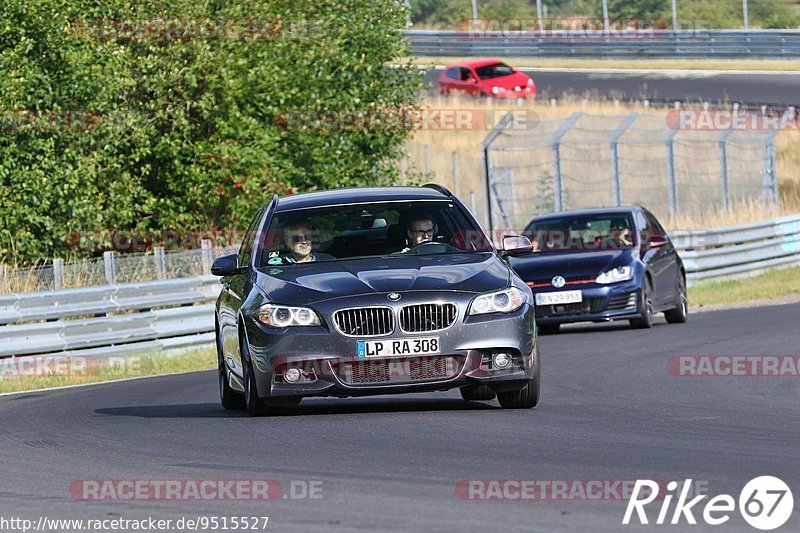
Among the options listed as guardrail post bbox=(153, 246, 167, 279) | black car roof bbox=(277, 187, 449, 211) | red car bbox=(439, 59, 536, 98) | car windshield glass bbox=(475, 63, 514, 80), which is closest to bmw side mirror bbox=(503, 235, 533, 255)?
black car roof bbox=(277, 187, 449, 211)

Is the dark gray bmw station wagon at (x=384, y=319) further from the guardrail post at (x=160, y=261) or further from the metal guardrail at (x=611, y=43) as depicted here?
the metal guardrail at (x=611, y=43)

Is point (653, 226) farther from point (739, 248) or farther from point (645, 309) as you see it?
point (739, 248)

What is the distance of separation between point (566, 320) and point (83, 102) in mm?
8714

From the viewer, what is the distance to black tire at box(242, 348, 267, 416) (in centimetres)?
1116

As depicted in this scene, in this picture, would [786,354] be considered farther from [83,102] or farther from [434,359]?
[83,102]

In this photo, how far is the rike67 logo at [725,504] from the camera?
6.53m

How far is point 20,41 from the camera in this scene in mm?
24375

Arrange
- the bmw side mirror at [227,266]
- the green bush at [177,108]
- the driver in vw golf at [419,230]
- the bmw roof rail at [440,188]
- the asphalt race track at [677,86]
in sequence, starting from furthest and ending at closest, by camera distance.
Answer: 1. the asphalt race track at [677,86]
2. the green bush at [177,108]
3. the bmw roof rail at [440,188]
4. the bmw side mirror at [227,266]
5. the driver in vw golf at [419,230]

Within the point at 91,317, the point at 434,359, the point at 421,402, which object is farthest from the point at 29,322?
the point at 434,359

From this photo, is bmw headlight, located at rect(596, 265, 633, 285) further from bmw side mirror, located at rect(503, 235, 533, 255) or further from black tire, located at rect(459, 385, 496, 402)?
black tire, located at rect(459, 385, 496, 402)

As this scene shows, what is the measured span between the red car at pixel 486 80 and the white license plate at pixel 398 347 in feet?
143

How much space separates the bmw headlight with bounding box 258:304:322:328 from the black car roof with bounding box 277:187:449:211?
133 centimetres

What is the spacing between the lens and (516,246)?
11.9 m

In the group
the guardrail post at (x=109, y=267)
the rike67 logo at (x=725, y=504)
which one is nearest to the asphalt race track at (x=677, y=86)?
the guardrail post at (x=109, y=267)
